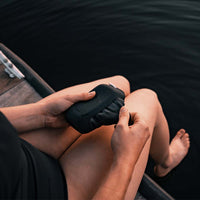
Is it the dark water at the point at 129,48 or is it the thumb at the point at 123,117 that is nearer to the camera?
the thumb at the point at 123,117

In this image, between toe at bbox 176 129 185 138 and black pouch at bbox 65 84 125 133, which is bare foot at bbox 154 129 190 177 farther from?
black pouch at bbox 65 84 125 133

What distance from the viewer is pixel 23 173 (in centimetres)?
67

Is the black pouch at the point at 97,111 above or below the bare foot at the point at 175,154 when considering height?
above

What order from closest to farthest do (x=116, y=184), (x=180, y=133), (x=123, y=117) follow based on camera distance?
1. (x=116, y=184)
2. (x=123, y=117)
3. (x=180, y=133)

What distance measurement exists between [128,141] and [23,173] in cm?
46

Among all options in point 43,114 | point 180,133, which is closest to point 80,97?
point 43,114

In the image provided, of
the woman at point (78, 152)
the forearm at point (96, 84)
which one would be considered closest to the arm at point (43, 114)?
the woman at point (78, 152)

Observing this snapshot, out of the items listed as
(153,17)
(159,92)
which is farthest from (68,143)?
(153,17)

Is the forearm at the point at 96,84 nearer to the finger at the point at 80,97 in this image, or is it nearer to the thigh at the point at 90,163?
the finger at the point at 80,97

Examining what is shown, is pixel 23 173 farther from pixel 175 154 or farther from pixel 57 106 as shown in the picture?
pixel 175 154

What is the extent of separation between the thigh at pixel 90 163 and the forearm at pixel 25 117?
0.79 feet

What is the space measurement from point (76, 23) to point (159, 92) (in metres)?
2.58

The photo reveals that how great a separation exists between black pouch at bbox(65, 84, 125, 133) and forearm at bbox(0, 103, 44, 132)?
0.55 feet

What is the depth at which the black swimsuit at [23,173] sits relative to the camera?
598 mm
